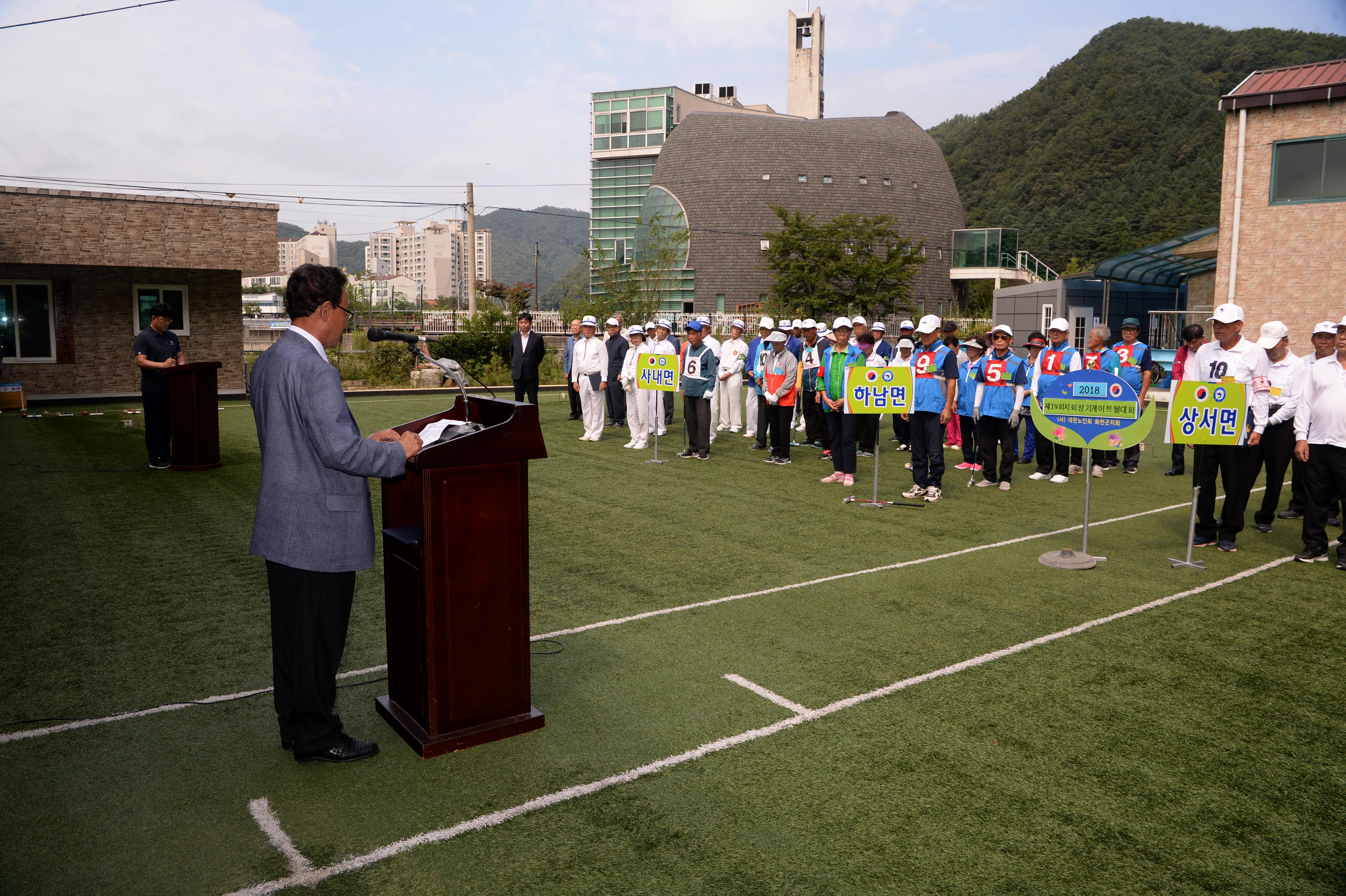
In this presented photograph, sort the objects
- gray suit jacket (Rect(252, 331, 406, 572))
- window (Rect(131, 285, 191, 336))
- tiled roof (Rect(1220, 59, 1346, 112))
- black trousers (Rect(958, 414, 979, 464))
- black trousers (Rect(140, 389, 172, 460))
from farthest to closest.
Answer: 1. window (Rect(131, 285, 191, 336))
2. tiled roof (Rect(1220, 59, 1346, 112))
3. black trousers (Rect(958, 414, 979, 464))
4. black trousers (Rect(140, 389, 172, 460))
5. gray suit jacket (Rect(252, 331, 406, 572))

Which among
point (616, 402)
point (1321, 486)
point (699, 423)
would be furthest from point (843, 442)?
point (616, 402)

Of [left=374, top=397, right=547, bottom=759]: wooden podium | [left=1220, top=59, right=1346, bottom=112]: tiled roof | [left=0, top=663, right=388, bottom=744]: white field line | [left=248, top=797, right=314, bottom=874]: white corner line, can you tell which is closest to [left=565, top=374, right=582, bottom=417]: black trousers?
[left=0, top=663, right=388, bottom=744]: white field line

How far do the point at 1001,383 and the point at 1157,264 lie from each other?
19969 mm

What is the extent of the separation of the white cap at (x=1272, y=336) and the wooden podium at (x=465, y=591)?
22.9 ft

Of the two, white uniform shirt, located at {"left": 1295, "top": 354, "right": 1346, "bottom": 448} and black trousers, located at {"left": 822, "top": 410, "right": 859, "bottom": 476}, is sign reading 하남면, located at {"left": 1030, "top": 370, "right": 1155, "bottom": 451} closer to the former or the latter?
white uniform shirt, located at {"left": 1295, "top": 354, "right": 1346, "bottom": 448}

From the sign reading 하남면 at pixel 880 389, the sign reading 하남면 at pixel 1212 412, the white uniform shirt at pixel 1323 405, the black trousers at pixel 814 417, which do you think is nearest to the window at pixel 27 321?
the black trousers at pixel 814 417

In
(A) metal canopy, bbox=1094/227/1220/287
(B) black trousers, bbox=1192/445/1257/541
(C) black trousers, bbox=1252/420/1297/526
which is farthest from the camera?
(A) metal canopy, bbox=1094/227/1220/287

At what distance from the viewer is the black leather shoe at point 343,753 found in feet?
12.5

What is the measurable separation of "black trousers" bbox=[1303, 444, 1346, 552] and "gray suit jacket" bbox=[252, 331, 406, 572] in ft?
24.0

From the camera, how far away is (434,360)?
3.78 metres

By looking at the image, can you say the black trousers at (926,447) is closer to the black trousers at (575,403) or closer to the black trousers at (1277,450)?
the black trousers at (1277,450)

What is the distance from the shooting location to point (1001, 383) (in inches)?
423

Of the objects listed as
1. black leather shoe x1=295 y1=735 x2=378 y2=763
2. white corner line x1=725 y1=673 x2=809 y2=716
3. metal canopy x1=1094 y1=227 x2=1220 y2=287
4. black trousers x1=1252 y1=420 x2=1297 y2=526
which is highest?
metal canopy x1=1094 y1=227 x2=1220 y2=287

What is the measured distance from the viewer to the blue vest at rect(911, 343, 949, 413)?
9.89 metres
